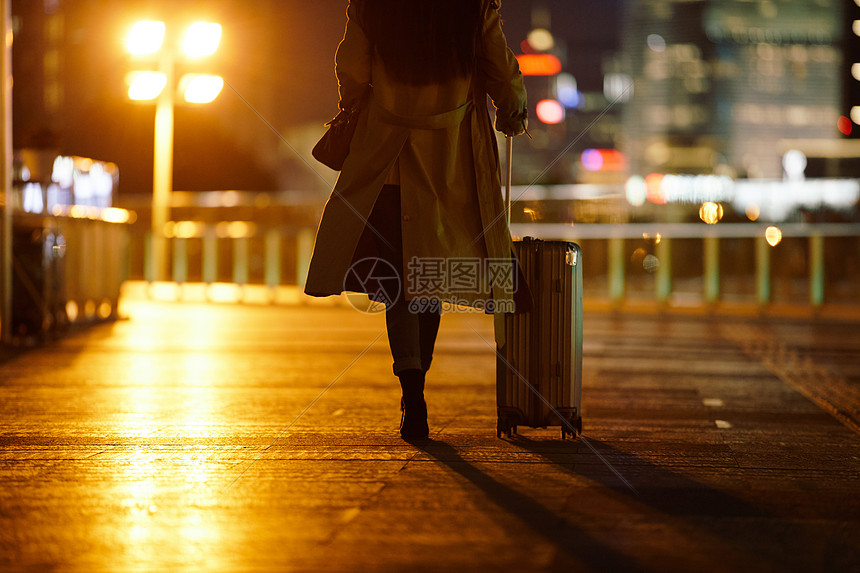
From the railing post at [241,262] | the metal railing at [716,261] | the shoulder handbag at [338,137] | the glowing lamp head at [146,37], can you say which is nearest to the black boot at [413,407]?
the shoulder handbag at [338,137]

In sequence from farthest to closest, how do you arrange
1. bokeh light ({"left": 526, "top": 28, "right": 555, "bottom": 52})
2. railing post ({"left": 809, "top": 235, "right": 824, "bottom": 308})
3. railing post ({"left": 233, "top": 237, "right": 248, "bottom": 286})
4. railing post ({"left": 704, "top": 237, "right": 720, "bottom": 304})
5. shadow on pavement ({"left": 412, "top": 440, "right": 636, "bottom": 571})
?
bokeh light ({"left": 526, "top": 28, "right": 555, "bottom": 52}), railing post ({"left": 233, "top": 237, "right": 248, "bottom": 286}), railing post ({"left": 704, "top": 237, "right": 720, "bottom": 304}), railing post ({"left": 809, "top": 235, "right": 824, "bottom": 308}), shadow on pavement ({"left": 412, "top": 440, "right": 636, "bottom": 571})

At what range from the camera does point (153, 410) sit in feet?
15.1

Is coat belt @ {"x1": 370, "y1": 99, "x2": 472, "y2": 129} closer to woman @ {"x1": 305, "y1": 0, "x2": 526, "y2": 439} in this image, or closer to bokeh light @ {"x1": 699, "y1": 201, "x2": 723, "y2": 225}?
woman @ {"x1": 305, "y1": 0, "x2": 526, "y2": 439}

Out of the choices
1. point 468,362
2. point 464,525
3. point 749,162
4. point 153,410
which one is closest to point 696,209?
point 468,362

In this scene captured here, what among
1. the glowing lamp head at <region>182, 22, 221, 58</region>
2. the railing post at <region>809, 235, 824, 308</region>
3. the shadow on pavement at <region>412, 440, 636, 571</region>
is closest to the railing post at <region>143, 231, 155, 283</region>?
the glowing lamp head at <region>182, 22, 221, 58</region>

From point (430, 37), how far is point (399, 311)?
97cm

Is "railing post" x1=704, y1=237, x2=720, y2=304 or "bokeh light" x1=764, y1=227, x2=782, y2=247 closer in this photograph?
"bokeh light" x1=764, y1=227, x2=782, y2=247

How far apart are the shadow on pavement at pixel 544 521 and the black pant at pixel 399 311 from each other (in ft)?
1.38

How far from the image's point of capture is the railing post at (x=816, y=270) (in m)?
14.3

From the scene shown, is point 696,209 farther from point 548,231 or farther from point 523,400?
point 523,400

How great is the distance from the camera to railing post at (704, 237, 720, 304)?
1491 centimetres

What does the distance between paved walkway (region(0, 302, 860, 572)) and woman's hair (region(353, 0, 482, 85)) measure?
1306 mm

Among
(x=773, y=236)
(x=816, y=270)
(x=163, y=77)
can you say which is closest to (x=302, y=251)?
(x=163, y=77)

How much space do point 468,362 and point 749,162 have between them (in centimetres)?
13985
